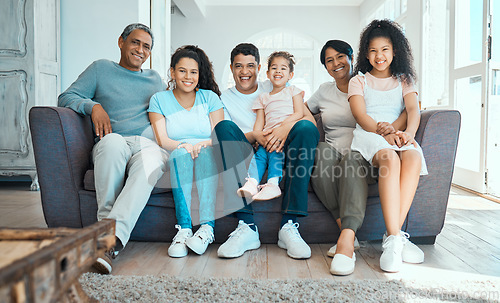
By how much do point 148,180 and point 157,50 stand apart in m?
3.07

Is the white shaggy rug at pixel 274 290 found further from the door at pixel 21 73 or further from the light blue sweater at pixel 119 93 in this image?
the door at pixel 21 73

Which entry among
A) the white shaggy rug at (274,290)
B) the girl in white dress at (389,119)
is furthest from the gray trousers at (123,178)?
the girl in white dress at (389,119)

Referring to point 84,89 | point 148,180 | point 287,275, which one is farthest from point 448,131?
point 84,89

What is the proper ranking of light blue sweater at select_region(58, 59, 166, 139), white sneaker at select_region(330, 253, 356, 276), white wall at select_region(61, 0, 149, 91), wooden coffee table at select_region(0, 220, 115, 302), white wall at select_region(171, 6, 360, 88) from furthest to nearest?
white wall at select_region(171, 6, 360, 88) < white wall at select_region(61, 0, 149, 91) < light blue sweater at select_region(58, 59, 166, 139) < white sneaker at select_region(330, 253, 356, 276) < wooden coffee table at select_region(0, 220, 115, 302)

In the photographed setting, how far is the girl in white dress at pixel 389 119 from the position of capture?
1.53 metres

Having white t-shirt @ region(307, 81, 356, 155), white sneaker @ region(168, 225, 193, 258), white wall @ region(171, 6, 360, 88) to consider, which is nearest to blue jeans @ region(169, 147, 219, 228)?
white sneaker @ region(168, 225, 193, 258)

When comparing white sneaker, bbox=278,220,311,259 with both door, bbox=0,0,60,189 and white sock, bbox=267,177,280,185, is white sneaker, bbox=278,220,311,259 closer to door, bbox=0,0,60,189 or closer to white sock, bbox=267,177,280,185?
white sock, bbox=267,177,280,185

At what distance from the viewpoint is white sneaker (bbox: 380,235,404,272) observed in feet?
4.73

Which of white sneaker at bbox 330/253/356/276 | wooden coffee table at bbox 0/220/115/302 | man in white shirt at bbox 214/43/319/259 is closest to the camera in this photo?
wooden coffee table at bbox 0/220/115/302

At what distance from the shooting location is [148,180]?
5.41 ft

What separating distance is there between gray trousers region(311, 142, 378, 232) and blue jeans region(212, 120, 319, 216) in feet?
0.21

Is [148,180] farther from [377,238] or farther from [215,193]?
[377,238]

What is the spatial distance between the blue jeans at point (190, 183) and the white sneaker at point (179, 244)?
0.9 inches

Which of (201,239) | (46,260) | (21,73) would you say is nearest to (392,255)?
(201,239)
